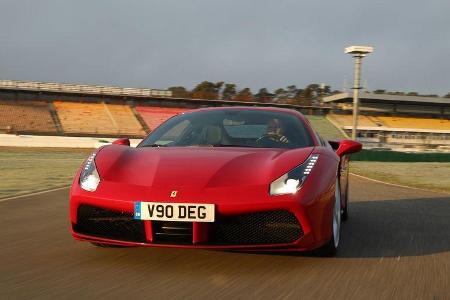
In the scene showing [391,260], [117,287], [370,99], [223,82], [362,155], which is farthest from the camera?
[223,82]

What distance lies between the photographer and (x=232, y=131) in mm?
5102

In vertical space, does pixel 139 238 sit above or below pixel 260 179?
below

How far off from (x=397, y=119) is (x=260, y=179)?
5715 cm

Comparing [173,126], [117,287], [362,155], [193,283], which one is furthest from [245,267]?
[362,155]

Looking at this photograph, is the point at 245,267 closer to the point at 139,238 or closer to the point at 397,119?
the point at 139,238

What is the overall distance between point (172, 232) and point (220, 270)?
40cm

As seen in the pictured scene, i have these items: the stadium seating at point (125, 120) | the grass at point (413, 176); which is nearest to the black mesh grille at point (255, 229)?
the grass at point (413, 176)

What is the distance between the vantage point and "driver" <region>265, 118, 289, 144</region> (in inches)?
191

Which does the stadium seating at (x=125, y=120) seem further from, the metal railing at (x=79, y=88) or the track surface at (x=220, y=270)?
the track surface at (x=220, y=270)

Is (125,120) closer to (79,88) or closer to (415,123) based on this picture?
(79,88)

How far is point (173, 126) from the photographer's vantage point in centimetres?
537

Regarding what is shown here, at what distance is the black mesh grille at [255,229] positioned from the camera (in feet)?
12.1

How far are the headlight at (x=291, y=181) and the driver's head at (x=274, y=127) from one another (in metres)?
0.93

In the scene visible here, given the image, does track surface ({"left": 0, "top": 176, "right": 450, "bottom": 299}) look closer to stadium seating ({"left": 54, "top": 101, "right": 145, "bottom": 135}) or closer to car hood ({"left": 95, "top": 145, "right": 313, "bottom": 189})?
car hood ({"left": 95, "top": 145, "right": 313, "bottom": 189})
